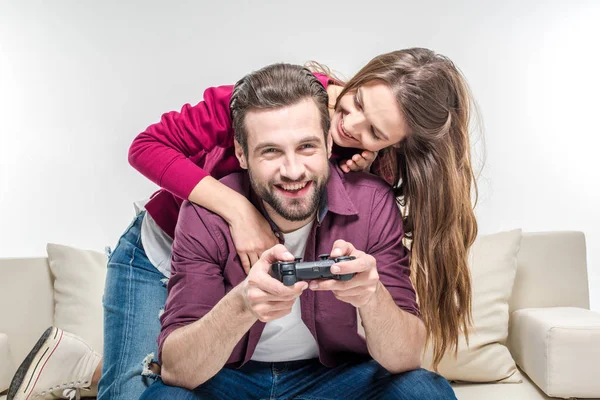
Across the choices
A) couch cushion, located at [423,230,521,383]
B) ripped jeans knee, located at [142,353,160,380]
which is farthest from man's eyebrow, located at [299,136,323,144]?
couch cushion, located at [423,230,521,383]

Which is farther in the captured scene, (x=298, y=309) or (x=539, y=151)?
(x=539, y=151)

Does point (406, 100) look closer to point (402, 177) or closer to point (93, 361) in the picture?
point (402, 177)

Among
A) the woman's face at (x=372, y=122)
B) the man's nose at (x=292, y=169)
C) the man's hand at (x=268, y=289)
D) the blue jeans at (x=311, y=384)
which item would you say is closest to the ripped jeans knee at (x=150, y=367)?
the blue jeans at (x=311, y=384)

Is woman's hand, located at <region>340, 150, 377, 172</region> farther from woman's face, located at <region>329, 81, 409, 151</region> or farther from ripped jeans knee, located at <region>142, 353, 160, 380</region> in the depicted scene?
ripped jeans knee, located at <region>142, 353, 160, 380</region>

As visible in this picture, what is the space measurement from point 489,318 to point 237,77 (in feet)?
4.54

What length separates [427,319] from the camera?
1.85m

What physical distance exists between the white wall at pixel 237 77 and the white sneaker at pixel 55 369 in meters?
0.72

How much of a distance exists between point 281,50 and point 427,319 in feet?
4.68

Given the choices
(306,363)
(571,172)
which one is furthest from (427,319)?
(571,172)

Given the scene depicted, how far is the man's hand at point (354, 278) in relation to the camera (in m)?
1.25

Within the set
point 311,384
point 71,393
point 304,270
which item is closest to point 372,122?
point 304,270

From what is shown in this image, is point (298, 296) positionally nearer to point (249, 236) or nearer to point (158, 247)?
point (249, 236)

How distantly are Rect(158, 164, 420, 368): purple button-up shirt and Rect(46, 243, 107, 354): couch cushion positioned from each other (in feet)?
3.21

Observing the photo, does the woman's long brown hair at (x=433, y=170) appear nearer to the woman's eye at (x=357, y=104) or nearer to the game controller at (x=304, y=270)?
the woman's eye at (x=357, y=104)
